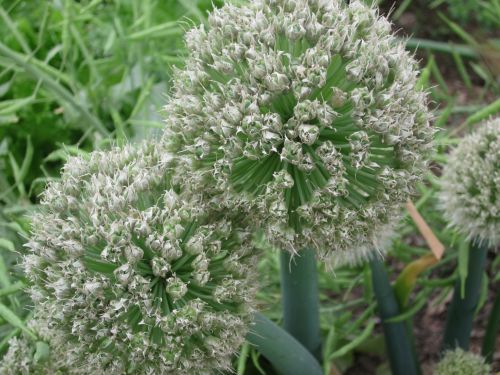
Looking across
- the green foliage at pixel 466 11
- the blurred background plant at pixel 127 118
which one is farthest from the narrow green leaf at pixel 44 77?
the green foliage at pixel 466 11

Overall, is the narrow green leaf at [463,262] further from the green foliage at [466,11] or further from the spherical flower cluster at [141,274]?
the green foliage at [466,11]

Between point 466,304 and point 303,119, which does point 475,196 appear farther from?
point 303,119

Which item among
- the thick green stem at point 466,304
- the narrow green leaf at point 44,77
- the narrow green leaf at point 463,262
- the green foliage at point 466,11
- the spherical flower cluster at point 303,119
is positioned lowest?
the thick green stem at point 466,304

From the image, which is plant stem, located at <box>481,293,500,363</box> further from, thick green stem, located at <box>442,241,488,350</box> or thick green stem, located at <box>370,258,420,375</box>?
thick green stem, located at <box>370,258,420,375</box>

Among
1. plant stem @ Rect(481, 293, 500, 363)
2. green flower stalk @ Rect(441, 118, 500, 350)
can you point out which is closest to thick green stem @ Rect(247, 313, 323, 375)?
green flower stalk @ Rect(441, 118, 500, 350)

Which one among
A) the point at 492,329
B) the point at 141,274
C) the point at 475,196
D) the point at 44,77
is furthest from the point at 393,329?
the point at 44,77
